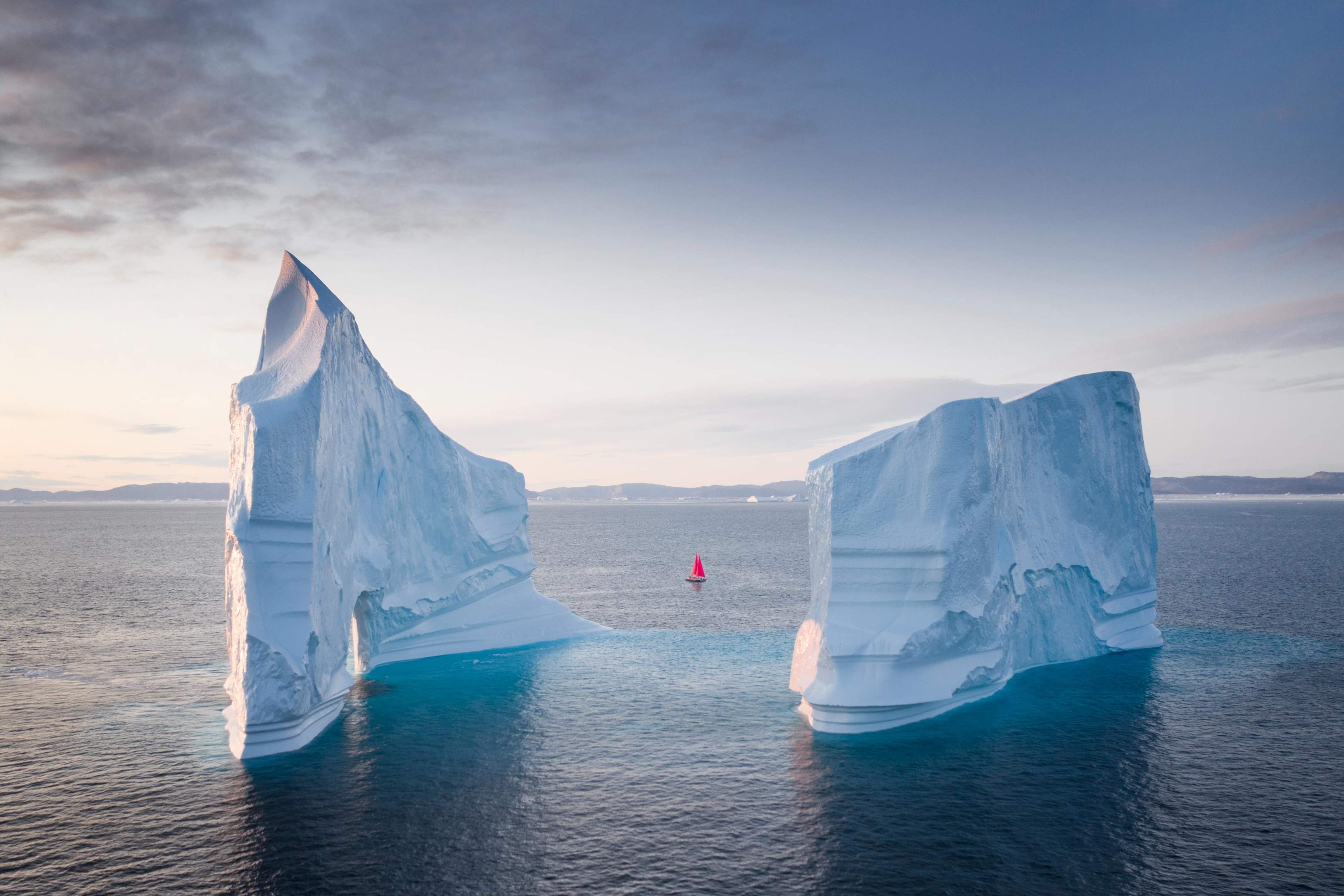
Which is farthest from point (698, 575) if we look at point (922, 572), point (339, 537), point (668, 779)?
point (668, 779)

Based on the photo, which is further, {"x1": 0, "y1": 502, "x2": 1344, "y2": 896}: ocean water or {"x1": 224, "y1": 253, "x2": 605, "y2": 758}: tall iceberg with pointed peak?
{"x1": 224, "y1": 253, "x2": 605, "y2": 758}: tall iceberg with pointed peak

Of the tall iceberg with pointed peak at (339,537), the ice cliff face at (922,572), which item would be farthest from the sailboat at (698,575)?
the ice cliff face at (922,572)

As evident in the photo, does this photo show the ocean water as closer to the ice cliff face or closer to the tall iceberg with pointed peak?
the ice cliff face

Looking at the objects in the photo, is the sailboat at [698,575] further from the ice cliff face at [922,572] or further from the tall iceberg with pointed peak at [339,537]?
the ice cliff face at [922,572]

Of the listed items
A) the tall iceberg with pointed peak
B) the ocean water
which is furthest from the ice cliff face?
the tall iceberg with pointed peak

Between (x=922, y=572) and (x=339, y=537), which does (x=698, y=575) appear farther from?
(x=339, y=537)

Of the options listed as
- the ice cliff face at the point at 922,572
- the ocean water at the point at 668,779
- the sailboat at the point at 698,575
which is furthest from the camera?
the sailboat at the point at 698,575

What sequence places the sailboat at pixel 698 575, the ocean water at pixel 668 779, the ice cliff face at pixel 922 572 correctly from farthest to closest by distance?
the sailboat at pixel 698 575, the ice cliff face at pixel 922 572, the ocean water at pixel 668 779
